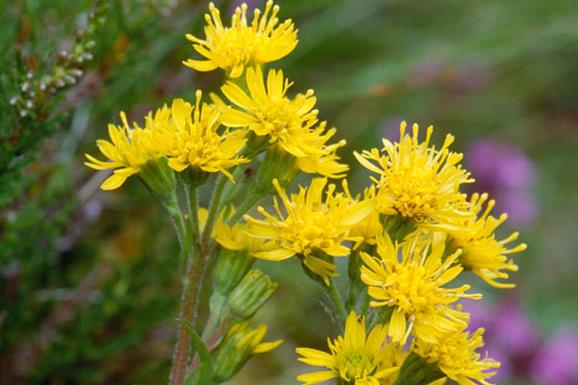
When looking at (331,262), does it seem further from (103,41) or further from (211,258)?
(103,41)

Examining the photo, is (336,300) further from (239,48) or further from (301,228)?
(239,48)

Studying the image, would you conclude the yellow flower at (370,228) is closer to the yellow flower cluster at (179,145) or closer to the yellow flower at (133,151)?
the yellow flower cluster at (179,145)

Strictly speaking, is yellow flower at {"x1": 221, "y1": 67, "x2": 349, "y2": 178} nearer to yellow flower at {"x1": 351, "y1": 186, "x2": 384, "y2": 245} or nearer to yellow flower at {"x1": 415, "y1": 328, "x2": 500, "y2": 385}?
yellow flower at {"x1": 351, "y1": 186, "x2": 384, "y2": 245}

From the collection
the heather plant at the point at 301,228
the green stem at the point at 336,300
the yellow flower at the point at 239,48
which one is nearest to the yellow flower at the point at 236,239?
the heather plant at the point at 301,228

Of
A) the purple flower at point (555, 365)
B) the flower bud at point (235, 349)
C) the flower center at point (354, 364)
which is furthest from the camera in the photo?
the purple flower at point (555, 365)

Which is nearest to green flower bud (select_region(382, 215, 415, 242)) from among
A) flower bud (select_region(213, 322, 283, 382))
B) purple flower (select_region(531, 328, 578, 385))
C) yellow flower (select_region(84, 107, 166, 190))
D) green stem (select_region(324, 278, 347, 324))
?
green stem (select_region(324, 278, 347, 324))

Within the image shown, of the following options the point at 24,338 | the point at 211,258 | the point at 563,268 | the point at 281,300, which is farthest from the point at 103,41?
the point at 563,268
